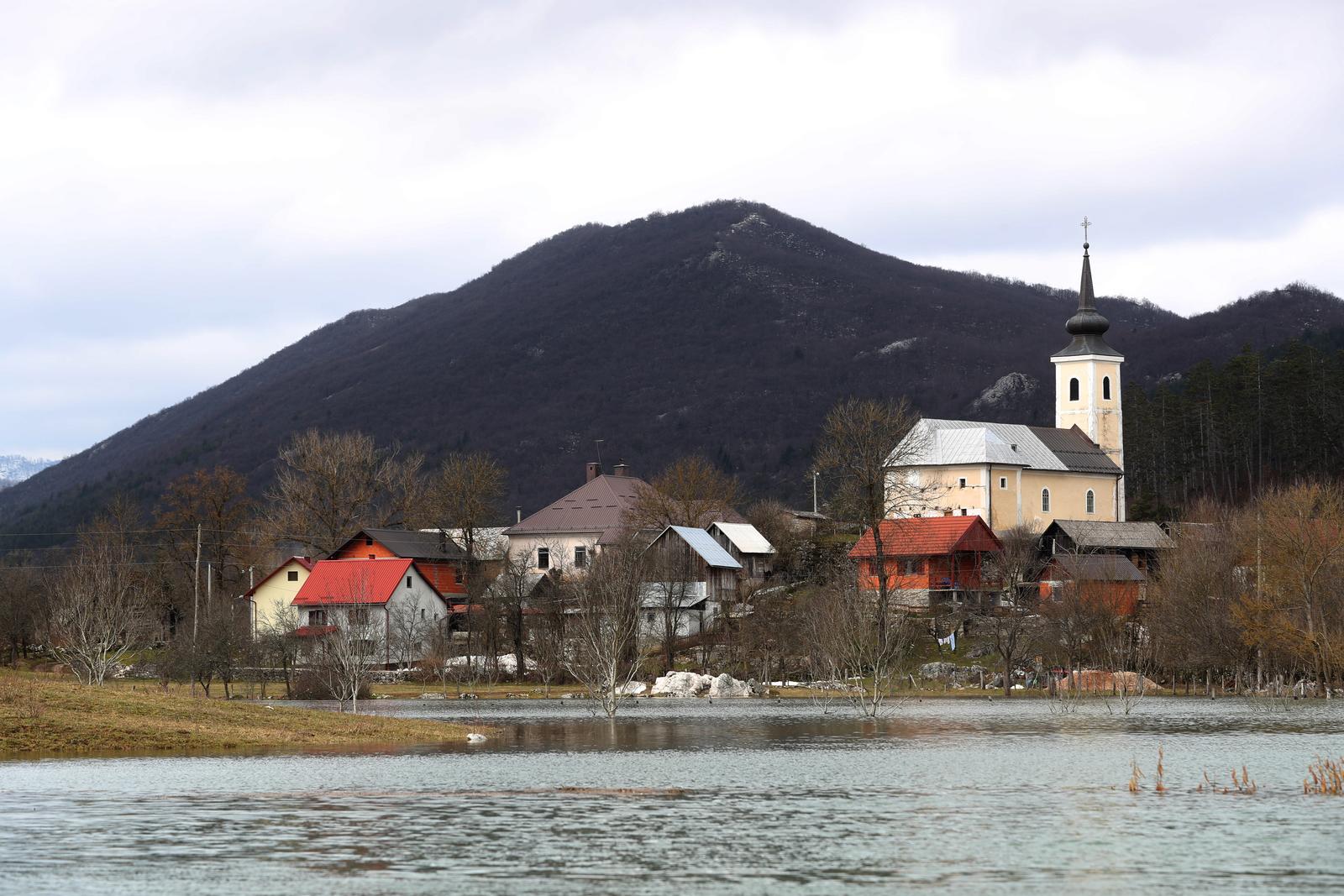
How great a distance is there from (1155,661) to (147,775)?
5434 cm

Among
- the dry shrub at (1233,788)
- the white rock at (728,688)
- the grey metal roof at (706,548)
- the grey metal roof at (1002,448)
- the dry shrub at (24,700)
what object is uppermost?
the grey metal roof at (1002,448)

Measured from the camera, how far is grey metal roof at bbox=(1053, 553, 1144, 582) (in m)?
86.8

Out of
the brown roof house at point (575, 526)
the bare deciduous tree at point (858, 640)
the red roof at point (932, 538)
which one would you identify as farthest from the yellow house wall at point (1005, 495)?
the bare deciduous tree at point (858, 640)

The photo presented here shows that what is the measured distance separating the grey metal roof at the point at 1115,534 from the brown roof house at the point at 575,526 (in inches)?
1164

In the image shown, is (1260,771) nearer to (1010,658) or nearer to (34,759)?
(34,759)

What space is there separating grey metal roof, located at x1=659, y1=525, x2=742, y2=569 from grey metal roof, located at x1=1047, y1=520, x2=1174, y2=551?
22.0 meters

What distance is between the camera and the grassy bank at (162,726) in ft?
149

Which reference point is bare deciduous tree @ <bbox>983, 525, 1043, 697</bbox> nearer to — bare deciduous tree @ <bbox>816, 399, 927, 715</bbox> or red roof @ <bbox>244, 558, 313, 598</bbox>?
bare deciduous tree @ <bbox>816, 399, 927, 715</bbox>

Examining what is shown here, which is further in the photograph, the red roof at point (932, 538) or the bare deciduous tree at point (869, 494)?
the red roof at point (932, 538)

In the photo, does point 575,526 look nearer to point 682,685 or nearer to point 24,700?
point 682,685

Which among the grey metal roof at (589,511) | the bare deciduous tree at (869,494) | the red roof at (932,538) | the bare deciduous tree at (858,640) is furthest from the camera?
the grey metal roof at (589,511)

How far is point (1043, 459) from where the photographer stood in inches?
4599

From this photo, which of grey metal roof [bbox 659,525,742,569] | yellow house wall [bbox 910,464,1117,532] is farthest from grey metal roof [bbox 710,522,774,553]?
yellow house wall [bbox 910,464,1117,532]

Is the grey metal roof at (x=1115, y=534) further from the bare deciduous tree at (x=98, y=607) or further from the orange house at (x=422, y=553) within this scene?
the bare deciduous tree at (x=98, y=607)
